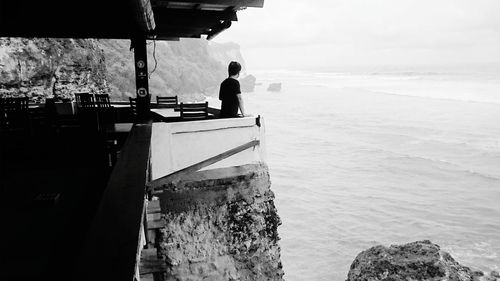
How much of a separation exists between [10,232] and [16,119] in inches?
189

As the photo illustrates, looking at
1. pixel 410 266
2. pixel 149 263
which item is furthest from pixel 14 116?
pixel 410 266

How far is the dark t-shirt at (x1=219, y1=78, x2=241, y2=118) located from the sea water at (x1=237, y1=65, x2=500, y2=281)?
8.65 m

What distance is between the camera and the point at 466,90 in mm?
58344

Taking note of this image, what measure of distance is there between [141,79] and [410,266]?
7.75 metres

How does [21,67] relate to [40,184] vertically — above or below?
above

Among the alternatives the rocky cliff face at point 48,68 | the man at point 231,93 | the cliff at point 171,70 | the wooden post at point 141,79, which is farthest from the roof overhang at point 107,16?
the cliff at point 171,70

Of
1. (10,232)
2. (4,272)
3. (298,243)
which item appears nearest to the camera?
(4,272)

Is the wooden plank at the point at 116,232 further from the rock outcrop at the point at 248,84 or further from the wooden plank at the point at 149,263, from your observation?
the rock outcrop at the point at 248,84

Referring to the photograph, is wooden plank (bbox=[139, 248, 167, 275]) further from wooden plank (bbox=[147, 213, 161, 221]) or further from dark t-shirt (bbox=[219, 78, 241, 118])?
dark t-shirt (bbox=[219, 78, 241, 118])

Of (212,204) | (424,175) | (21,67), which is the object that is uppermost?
(21,67)

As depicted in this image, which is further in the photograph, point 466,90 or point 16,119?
point 466,90

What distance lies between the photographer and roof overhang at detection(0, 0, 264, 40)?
5.60 meters

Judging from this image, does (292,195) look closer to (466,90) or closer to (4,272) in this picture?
(4,272)

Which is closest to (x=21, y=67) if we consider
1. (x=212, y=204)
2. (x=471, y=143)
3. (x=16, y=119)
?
(x=16, y=119)
